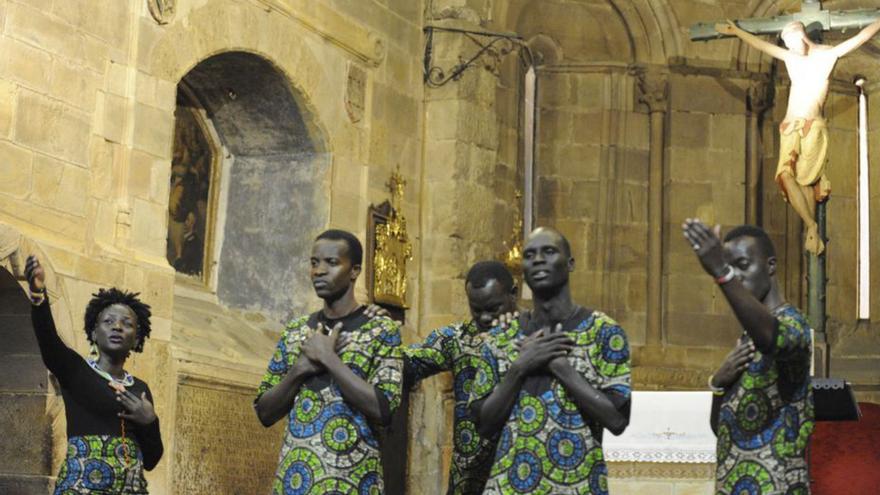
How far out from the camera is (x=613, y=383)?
5562 mm

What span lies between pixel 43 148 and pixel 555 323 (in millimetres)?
4769

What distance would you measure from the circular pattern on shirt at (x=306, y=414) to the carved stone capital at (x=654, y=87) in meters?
9.32

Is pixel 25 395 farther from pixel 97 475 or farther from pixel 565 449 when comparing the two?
pixel 565 449

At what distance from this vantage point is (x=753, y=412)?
5.63 metres

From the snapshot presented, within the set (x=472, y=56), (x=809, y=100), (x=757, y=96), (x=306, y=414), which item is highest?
(x=757, y=96)

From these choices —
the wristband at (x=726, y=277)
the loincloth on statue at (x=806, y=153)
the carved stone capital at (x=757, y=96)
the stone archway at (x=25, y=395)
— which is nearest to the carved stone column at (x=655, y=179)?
the carved stone capital at (x=757, y=96)

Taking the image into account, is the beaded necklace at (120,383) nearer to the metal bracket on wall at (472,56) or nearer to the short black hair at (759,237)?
the short black hair at (759,237)

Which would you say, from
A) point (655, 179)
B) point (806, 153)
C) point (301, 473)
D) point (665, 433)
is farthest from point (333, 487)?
A: point (655, 179)

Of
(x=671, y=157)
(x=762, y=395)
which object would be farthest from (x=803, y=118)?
(x=762, y=395)

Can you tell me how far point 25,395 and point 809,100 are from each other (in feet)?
21.1

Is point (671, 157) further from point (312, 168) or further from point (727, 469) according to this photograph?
point (727, 469)

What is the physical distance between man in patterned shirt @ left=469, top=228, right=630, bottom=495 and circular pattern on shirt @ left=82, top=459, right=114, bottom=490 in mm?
1473

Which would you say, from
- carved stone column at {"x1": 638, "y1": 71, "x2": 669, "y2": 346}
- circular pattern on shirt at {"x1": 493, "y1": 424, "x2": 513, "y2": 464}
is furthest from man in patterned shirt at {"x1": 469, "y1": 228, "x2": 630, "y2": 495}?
carved stone column at {"x1": 638, "y1": 71, "x2": 669, "y2": 346}

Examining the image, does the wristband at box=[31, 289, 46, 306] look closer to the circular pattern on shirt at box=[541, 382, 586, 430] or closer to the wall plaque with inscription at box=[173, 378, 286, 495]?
the circular pattern on shirt at box=[541, 382, 586, 430]
